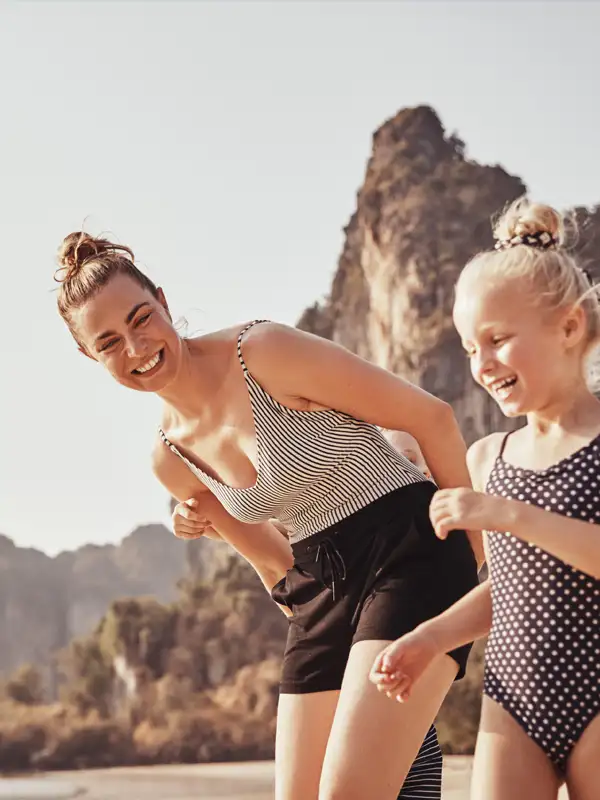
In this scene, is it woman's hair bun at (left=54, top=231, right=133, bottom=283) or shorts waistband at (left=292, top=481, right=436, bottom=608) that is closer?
shorts waistband at (left=292, top=481, right=436, bottom=608)

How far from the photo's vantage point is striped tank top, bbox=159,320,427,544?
3.10 m

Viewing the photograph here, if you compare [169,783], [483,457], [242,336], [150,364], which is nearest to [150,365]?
[150,364]

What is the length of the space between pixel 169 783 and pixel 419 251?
55.3 ft

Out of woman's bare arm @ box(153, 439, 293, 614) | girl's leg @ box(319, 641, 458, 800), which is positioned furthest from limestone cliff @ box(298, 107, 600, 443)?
girl's leg @ box(319, 641, 458, 800)

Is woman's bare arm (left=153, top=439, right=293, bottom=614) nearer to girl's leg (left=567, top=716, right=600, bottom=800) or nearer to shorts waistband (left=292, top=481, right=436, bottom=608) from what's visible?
shorts waistband (left=292, top=481, right=436, bottom=608)

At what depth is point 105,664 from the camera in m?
31.4

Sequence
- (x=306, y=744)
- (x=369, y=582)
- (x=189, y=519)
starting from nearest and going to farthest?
(x=369, y=582) < (x=306, y=744) < (x=189, y=519)

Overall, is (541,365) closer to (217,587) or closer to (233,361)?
(233,361)

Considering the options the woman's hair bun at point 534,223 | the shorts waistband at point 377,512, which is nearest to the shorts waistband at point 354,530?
the shorts waistband at point 377,512

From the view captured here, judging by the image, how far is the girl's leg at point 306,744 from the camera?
10.4ft

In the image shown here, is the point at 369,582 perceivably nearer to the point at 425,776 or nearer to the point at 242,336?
the point at 425,776

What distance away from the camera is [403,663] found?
99.3 inches

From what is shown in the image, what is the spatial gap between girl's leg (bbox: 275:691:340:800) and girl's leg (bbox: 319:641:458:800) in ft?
1.12

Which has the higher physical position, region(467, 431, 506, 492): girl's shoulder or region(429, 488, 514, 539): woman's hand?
region(467, 431, 506, 492): girl's shoulder
